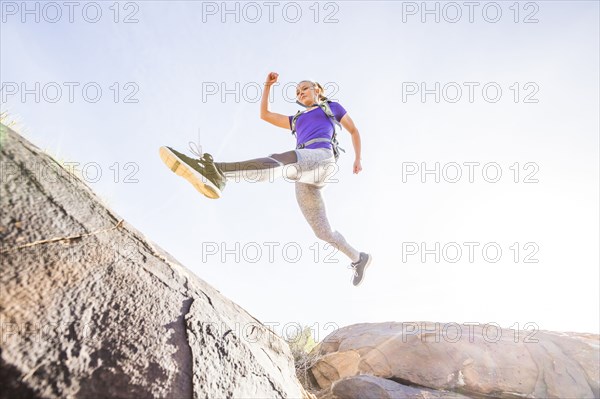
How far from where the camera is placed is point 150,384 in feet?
4.67

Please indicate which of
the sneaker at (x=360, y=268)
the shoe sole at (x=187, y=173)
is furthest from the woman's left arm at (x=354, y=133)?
the shoe sole at (x=187, y=173)

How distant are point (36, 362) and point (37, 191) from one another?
30.0 inches

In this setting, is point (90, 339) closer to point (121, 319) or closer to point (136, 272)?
point (121, 319)

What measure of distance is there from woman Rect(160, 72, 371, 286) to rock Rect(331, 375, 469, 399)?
46.9 inches

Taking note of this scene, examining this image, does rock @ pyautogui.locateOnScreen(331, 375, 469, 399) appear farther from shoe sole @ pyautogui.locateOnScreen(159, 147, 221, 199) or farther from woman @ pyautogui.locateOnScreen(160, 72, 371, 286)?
shoe sole @ pyautogui.locateOnScreen(159, 147, 221, 199)

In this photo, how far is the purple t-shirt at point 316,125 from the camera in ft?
12.1

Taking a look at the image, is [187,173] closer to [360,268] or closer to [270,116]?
[270,116]

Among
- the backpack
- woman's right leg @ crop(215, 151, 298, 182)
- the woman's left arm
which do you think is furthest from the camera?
Answer: the woman's left arm

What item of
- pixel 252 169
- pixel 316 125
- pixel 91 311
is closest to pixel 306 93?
pixel 316 125

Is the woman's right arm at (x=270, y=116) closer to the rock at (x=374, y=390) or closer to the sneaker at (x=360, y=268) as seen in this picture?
the sneaker at (x=360, y=268)

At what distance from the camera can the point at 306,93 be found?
4375 mm

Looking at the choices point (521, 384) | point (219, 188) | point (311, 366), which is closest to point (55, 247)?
point (219, 188)

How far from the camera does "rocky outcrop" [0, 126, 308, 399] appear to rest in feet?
4.19

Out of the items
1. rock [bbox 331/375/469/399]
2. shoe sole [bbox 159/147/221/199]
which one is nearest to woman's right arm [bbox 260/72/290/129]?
shoe sole [bbox 159/147/221/199]
